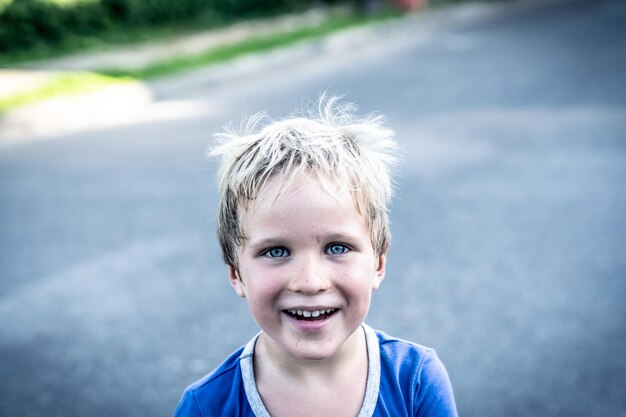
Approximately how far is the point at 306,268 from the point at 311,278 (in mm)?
26

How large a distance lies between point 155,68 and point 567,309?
8.49m

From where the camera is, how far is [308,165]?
163 centimetres

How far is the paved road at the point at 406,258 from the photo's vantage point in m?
3.58

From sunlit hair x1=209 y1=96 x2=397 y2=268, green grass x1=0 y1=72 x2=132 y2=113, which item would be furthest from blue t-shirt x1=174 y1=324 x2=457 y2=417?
green grass x1=0 y1=72 x2=132 y2=113

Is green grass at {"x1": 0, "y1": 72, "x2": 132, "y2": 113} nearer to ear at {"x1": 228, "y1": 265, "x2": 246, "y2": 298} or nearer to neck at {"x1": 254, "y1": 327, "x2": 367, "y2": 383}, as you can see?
ear at {"x1": 228, "y1": 265, "x2": 246, "y2": 298}

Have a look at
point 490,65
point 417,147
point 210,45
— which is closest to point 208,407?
point 417,147

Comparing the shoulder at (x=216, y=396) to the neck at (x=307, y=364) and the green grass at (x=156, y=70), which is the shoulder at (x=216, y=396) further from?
the green grass at (x=156, y=70)

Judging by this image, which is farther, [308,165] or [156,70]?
[156,70]

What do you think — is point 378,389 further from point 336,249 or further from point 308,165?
point 308,165

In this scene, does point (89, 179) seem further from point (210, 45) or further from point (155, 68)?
point (210, 45)

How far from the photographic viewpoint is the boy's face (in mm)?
1577

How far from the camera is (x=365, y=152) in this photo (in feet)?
5.77

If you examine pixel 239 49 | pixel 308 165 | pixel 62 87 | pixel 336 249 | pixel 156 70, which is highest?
pixel 239 49

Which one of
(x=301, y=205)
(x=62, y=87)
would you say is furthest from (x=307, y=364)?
(x=62, y=87)
